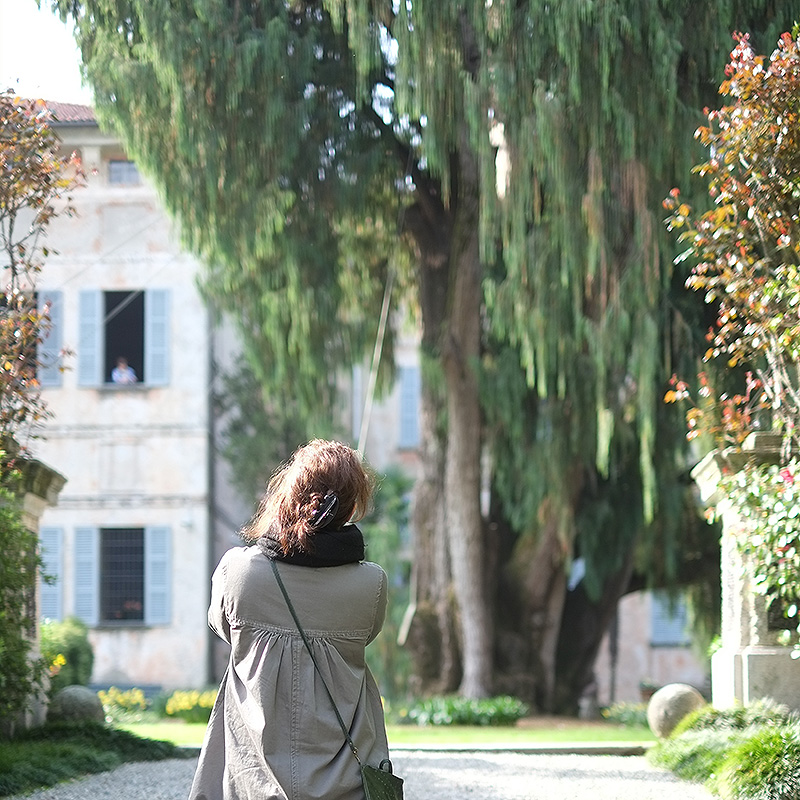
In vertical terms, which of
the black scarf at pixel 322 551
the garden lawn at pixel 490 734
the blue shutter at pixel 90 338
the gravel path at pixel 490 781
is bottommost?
the garden lawn at pixel 490 734

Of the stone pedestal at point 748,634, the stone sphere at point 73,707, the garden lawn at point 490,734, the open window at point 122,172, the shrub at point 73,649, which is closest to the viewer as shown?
the stone pedestal at point 748,634

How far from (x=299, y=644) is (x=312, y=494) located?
34 centimetres

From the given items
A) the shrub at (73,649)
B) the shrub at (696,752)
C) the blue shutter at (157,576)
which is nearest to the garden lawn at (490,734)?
the shrub at (696,752)

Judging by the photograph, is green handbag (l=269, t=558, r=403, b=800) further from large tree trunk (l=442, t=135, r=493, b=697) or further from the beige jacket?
large tree trunk (l=442, t=135, r=493, b=697)

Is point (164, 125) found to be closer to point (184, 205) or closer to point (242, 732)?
Result: point (184, 205)

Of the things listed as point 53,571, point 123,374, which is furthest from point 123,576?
point 123,374

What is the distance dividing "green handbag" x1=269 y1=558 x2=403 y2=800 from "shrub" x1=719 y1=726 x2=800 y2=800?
349 centimetres

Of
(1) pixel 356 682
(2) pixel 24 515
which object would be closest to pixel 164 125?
(2) pixel 24 515

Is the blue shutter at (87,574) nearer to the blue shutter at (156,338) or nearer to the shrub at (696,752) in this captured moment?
the blue shutter at (156,338)

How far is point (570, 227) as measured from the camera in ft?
33.7

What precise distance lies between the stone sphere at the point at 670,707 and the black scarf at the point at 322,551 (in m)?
6.59

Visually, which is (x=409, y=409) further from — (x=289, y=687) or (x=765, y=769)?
(x=289, y=687)

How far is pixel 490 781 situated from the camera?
7.52m

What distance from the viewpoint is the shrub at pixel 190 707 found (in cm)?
1472
